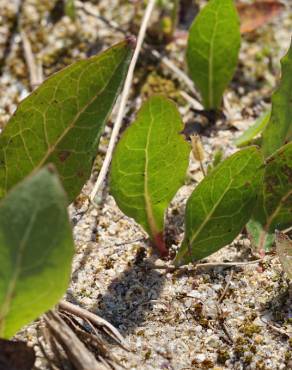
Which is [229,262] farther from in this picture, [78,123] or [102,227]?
[78,123]

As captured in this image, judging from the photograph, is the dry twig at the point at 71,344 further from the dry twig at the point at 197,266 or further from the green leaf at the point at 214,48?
the green leaf at the point at 214,48

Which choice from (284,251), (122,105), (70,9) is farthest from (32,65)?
(284,251)

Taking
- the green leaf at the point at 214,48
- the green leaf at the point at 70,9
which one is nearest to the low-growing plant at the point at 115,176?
the green leaf at the point at 214,48

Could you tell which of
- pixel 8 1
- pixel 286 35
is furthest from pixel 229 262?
pixel 8 1

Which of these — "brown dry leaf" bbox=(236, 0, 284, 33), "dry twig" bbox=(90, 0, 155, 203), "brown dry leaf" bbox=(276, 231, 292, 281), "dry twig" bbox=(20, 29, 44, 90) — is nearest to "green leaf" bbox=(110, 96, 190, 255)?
"dry twig" bbox=(90, 0, 155, 203)

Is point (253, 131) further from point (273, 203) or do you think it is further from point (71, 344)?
point (71, 344)

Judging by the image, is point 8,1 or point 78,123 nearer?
point 78,123

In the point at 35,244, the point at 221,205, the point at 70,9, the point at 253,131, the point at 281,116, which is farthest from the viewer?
the point at 70,9
